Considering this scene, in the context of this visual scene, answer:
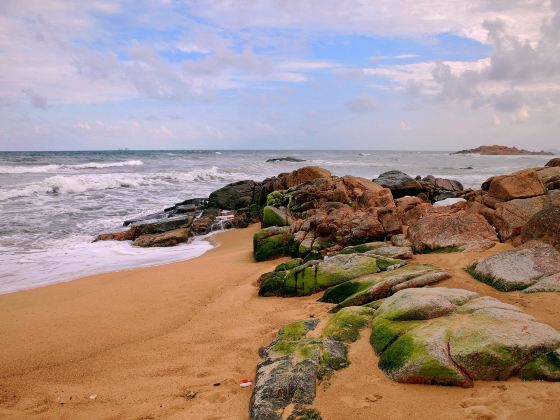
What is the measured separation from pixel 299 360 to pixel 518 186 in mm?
8692

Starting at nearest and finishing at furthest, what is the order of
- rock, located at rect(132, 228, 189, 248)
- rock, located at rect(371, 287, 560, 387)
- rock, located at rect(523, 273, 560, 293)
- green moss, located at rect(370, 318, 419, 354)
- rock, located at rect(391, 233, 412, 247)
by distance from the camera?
rock, located at rect(371, 287, 560, 387)
green moss, located at rect(370, 318, 419, 354)
rock, located at rect(523, 273, 560, 293)
rock, located at rect(391, 233, 412, 247)
rock, located at rect(132, 228, 189, 248)

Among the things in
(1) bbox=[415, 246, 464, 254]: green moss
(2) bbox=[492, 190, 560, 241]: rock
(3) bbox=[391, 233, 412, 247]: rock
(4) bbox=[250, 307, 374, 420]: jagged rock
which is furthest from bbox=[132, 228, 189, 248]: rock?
(2) bbox=[492, 190, 560, 241]: rock

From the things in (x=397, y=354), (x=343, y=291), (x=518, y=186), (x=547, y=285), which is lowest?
(x=343, y=291)

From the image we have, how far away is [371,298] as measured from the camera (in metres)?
6.85

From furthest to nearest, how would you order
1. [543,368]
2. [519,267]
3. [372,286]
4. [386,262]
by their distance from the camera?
[386,262] < [372,286] < [519,267] < [543,368]

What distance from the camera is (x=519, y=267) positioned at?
6.73 meters

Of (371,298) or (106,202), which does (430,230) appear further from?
(106,202)

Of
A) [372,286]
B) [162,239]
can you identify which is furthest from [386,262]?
[162,239]

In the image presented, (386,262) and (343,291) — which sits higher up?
(386,262)

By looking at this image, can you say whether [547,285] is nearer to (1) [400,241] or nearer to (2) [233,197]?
(1) [400,241]

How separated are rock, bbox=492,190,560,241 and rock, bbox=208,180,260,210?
455 inches

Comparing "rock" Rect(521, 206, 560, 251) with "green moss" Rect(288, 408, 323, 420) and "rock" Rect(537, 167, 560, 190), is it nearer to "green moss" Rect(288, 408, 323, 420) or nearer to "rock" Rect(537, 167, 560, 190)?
"rock" Rect(537, 167, 560, 190)

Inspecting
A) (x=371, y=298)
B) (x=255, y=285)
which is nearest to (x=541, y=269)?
(x=371, y=298)

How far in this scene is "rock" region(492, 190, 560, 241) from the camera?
9.21 m
